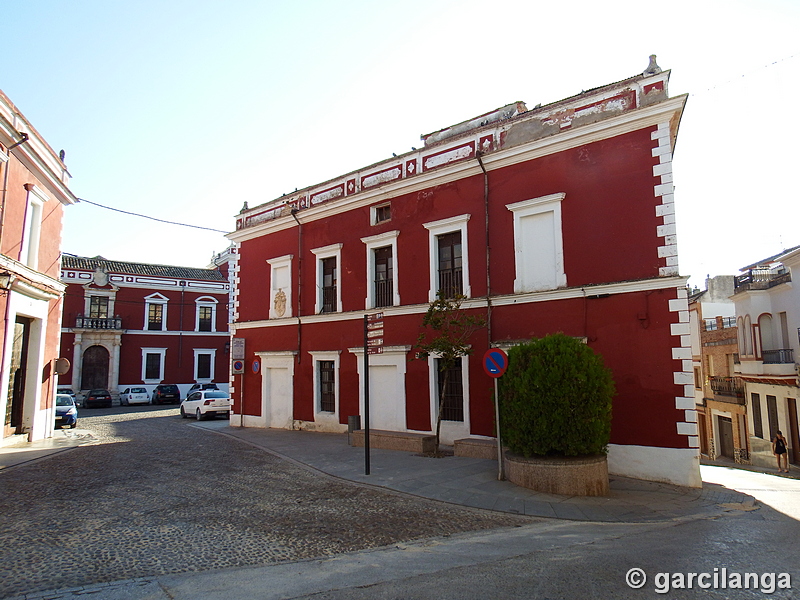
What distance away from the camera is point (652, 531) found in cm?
702

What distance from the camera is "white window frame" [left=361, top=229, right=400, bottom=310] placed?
15562 millimetres

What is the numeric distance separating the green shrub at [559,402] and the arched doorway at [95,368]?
34.6 meters

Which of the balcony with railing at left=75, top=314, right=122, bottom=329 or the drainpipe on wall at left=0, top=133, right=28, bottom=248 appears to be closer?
the drainpipe on wall at left=0, top=133, right=28, bottom=248

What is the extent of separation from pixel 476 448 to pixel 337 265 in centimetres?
794

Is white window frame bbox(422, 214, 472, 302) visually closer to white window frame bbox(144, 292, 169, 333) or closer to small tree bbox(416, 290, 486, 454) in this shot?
small tree bbox(416, 290, 486, 454)

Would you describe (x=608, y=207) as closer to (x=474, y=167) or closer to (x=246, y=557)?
(x=474, y=167)

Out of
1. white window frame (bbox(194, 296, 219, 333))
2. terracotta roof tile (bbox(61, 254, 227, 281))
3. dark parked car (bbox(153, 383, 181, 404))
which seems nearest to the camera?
dark parked car (bbox(153, 383, 181, 404))

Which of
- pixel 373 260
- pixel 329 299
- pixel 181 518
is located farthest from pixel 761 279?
pixel 181 518

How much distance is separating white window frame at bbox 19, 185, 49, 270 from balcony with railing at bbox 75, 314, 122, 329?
22.3 meters

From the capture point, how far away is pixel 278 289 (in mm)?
19234

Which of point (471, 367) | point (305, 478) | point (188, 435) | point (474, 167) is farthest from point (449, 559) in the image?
point (188, 435)

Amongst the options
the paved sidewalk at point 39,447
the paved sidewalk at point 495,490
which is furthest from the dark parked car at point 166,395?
the paved sidewalk at point 495,490

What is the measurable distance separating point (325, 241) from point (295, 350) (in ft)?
13.0

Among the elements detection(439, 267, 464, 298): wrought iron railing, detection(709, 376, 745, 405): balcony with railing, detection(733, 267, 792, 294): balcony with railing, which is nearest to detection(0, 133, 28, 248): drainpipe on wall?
detection(439, 267, 464, 298): wrought iron railing
